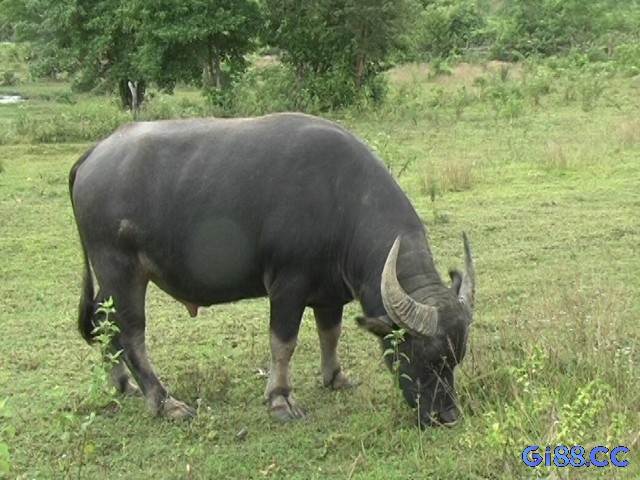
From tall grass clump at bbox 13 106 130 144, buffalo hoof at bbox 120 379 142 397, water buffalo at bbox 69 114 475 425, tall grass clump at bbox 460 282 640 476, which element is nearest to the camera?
tall grass clump at bbox 460 282 640 476

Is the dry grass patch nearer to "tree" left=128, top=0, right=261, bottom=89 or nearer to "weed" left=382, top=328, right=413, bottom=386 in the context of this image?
"weed" left=382, top=328, right=413, bottom=386

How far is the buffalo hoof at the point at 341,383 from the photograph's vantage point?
4.75 m

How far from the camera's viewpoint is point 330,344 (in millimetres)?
4703

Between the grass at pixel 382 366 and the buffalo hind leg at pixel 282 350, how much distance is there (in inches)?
3.7

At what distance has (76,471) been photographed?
12.7ft

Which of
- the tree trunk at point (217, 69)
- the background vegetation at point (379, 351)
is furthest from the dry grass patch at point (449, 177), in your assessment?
the tree trunk at point (217, 69)

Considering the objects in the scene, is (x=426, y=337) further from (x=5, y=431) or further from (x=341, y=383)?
(x=5, y=431)

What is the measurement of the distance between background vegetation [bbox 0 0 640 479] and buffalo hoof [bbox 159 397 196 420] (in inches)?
2.9

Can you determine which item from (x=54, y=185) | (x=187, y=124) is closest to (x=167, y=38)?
(x=54, y=185)

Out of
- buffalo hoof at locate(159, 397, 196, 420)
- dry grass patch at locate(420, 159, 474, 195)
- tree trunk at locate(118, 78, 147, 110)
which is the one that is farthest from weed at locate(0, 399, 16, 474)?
tree trunk at locate(118, 78, 147, 110)

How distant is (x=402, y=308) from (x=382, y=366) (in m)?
1.24

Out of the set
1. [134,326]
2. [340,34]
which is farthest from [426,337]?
[340,34]

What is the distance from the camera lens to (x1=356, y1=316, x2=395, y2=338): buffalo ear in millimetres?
3932

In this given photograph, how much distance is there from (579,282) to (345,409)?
146cm
